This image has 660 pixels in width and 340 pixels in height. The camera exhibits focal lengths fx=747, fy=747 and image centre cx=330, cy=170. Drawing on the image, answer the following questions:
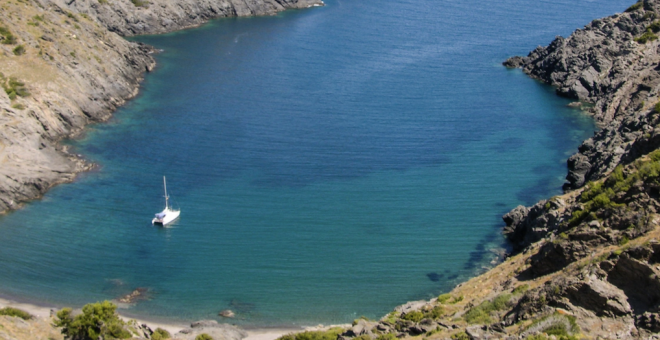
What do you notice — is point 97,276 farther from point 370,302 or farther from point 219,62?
point 219,62

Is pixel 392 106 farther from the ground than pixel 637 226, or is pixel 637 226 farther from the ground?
pixel 637 226

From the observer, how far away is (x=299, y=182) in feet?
300

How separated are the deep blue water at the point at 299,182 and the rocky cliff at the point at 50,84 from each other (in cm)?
290

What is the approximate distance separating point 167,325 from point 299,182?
100 feet

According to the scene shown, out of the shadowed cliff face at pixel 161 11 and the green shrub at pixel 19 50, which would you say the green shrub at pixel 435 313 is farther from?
the shadowed cliff face at pixel 161 11

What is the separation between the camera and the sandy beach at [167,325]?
63650 millimetres

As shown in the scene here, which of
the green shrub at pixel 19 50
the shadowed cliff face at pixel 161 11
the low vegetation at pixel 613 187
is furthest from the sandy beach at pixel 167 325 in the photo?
the shadowed cliff face at pixel 161 11

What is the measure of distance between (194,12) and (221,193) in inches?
3770

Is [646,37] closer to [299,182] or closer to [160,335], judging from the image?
[299,182]

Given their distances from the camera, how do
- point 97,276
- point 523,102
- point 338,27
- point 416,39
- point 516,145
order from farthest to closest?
1. point 338,27
2. point 416,39
3. point 523,102
4. point 516,145
5. point 97,276

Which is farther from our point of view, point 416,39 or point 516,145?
point 416,39

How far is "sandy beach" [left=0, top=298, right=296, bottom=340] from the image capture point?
6365 cm

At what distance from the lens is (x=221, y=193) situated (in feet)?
291

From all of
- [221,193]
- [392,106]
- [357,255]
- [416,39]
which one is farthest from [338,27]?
[357,255]
